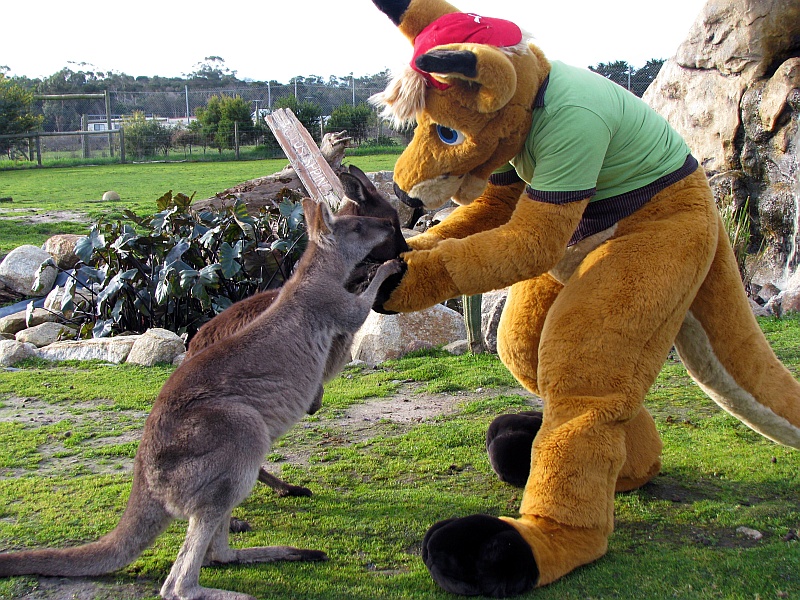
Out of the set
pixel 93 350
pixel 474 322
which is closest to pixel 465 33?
pixel 474 322

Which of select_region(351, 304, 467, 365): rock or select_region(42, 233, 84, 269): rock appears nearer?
select_region(351, 304, 467, 365): rock

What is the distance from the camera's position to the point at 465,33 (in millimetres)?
3602

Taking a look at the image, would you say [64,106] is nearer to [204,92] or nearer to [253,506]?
[204,92]

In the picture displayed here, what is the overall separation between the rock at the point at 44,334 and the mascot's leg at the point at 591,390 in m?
6.66

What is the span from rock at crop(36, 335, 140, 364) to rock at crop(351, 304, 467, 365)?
2282mm

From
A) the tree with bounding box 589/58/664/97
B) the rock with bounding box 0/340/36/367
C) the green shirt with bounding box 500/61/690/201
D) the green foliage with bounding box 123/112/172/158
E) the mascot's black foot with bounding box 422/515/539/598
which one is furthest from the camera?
the green foliage with bounding box 123/112/172/158

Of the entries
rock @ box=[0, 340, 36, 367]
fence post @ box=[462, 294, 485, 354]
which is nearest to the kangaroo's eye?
fence post @ box=[462, 294, 485, 354]

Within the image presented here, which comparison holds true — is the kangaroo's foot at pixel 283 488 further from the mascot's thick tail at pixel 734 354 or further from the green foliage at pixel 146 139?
the green foliage at pixel 146 139

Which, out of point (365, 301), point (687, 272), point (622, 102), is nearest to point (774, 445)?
point (687, 272)

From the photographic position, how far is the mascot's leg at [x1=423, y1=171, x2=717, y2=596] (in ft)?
10.7

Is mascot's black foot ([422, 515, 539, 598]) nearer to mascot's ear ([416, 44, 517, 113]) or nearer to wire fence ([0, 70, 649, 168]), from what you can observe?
mascot's ear ([416, 44, 517, 113])

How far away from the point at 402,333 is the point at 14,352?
393 centimetres

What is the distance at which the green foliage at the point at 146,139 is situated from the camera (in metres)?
32.4

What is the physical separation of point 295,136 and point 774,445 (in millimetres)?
6841
